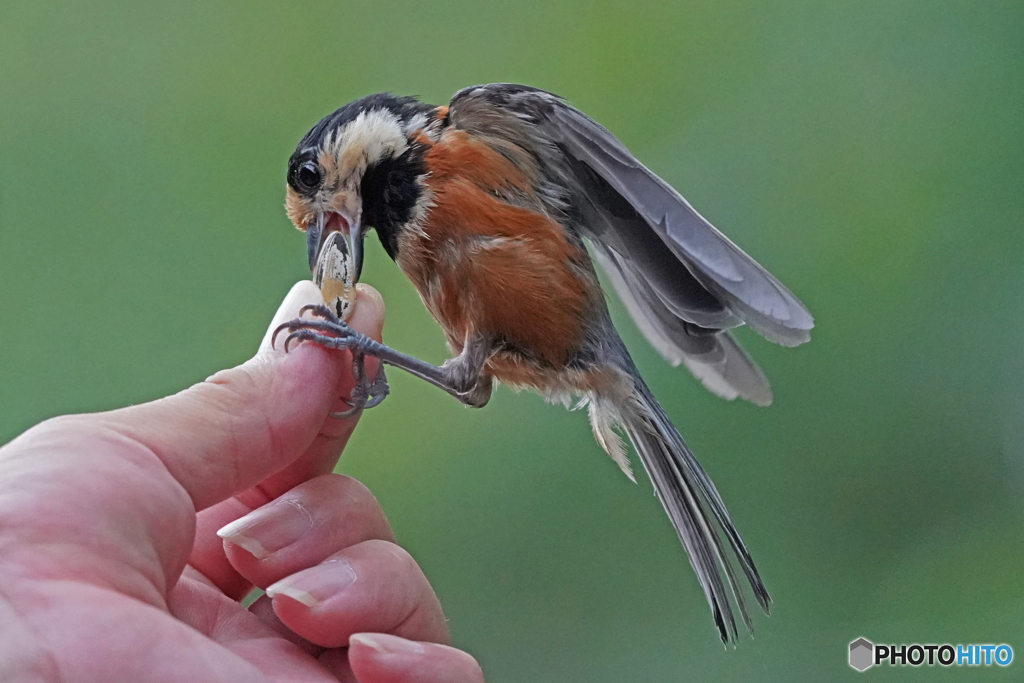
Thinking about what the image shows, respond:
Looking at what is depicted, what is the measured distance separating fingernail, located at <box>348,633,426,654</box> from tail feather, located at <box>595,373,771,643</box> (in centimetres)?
42

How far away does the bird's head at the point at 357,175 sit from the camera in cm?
108

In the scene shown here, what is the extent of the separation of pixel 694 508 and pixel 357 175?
63 centimetres

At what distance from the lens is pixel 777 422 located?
5.02ft

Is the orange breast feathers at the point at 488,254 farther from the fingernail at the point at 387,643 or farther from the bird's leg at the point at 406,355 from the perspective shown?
the fingernail at the point at 387,643

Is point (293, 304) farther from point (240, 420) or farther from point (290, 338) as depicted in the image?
point (240, 420)

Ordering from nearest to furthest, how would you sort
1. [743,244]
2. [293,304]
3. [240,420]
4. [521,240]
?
[240,420] < [293,304] < [521,240] < [743,244]

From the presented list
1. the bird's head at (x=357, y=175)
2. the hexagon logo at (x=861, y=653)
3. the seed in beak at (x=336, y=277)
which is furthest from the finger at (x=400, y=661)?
the hexagon logo at (x=861, y=653)

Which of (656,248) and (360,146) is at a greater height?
(360,146)

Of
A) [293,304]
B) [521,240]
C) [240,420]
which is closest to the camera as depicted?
[240,420]

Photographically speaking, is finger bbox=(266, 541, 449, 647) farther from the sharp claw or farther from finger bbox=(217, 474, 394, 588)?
the sharp claw

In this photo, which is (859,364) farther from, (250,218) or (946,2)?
(250,218)

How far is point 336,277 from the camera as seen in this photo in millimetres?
994

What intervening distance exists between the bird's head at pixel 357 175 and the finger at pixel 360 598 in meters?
0.37

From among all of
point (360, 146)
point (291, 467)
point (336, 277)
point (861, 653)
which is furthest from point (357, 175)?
point (861, 653)
